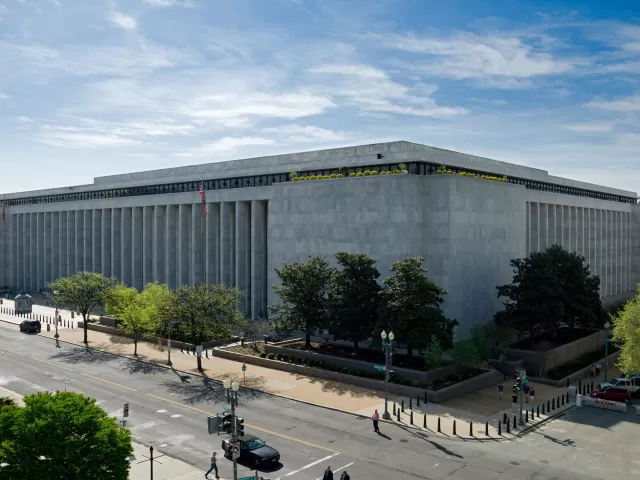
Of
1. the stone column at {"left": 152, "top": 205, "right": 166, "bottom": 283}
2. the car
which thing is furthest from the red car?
the stone column at {"left": 152, "top": 205, "right": 166, "bottom": 283}

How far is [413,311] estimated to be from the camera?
137ft

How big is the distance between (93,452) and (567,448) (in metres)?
22.7

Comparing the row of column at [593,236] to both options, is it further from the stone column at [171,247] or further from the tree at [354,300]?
the stone column at [171,247]

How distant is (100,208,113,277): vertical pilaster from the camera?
90.8 m

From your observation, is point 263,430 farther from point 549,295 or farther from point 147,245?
point 147,245

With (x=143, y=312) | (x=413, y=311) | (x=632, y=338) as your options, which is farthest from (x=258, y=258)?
(x=632, y=338)

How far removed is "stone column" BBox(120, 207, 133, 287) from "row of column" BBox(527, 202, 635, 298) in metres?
56.6

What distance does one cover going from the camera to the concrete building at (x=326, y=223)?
52.3 metres

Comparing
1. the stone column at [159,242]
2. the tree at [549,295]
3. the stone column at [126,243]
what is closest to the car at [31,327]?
the stone column at [159,242]

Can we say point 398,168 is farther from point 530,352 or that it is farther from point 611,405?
point 611,405

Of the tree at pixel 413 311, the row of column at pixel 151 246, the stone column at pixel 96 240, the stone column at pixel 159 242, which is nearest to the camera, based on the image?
the tree at pixel 413 311

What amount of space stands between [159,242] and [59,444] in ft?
209

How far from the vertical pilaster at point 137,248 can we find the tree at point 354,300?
46.0m

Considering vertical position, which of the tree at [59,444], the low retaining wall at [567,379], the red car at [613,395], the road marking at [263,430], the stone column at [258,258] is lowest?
the low retaining wall at [567,379]
